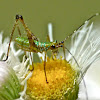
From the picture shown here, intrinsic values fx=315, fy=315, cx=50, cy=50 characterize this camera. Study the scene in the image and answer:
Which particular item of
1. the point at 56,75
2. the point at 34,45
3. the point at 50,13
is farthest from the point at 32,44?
the point at 50,13

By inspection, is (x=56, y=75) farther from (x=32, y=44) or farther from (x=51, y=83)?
(x=32, y=44)

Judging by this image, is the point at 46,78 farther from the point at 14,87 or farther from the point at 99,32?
the point at 99,32

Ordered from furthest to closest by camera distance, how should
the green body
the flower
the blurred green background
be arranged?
1. the blurred green background
2. the green body
3. the flower

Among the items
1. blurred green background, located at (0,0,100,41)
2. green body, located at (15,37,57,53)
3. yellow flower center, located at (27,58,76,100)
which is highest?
blurred green background, located at (0,0,100,41)

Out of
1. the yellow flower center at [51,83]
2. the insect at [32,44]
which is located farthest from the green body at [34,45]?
the yellow flower center at [51,83]

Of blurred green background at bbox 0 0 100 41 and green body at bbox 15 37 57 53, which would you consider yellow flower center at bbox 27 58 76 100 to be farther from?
blurred green background at bbox 0 0 100 41

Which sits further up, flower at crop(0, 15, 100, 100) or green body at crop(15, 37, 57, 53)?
green body at crop(15, 37, 57, 53)

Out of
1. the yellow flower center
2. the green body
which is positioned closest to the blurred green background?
the green body
